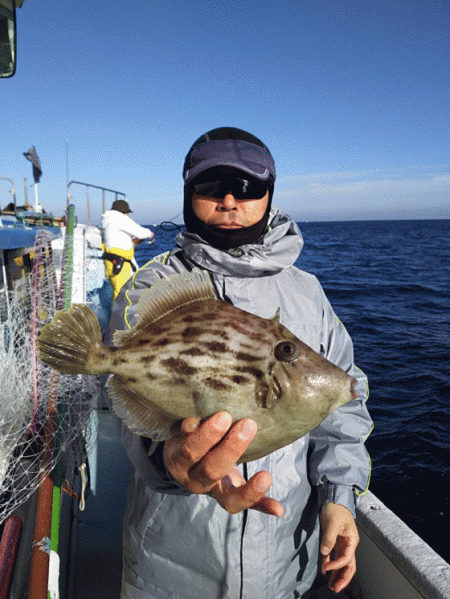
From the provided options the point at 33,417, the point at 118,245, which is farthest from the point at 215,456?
the point at 118,245

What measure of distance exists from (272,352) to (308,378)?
144 millimetres

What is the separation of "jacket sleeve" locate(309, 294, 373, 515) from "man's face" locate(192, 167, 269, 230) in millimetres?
684

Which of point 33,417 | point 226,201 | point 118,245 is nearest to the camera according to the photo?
point 226,201

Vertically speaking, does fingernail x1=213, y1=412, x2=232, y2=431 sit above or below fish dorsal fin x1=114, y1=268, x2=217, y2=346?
below

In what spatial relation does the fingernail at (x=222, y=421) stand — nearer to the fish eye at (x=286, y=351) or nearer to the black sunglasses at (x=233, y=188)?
the fish eye at (x=286, y=351)

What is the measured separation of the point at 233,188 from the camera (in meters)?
2.08

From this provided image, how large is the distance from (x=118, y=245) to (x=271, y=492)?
7.57 m

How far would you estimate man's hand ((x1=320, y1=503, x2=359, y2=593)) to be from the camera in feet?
6.23

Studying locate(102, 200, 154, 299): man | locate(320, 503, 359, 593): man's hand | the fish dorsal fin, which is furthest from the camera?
locate(102, 200, 154, 299): man

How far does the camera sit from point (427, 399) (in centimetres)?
956

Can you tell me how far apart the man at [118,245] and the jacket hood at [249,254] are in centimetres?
642

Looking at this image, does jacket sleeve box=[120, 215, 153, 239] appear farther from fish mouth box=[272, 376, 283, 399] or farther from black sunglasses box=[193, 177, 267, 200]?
fish mouth box=[272, 376, 283, 399]

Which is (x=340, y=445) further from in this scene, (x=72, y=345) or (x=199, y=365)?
(x=72, y=345)

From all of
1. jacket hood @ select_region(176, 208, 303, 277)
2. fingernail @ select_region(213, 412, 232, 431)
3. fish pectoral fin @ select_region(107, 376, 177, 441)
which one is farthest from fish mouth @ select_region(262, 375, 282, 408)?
jacket hood @ select_region(176, 208, 303, 277)
